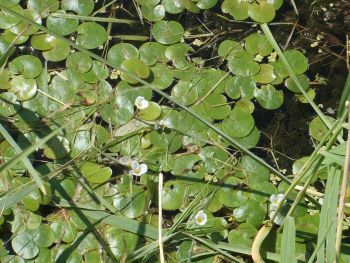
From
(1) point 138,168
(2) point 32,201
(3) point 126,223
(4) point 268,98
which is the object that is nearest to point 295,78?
(4) point 268,98

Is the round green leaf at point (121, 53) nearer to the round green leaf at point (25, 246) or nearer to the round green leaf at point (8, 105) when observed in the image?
the round green leaf at point (8, 105)

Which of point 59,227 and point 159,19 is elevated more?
point 159,19

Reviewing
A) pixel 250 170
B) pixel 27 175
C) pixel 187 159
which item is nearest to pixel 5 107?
pixel 27 175

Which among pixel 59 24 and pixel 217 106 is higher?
pixel 59 24

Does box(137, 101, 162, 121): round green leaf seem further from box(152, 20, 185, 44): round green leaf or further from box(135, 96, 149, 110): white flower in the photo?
box(152, 20, 185, 44): round green leaf

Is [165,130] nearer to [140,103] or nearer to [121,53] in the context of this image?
[140,103]

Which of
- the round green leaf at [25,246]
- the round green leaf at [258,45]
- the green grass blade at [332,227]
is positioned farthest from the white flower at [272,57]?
the round green leaf at [25,246]

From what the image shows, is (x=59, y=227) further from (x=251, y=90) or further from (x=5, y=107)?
(x=251, y=90)
